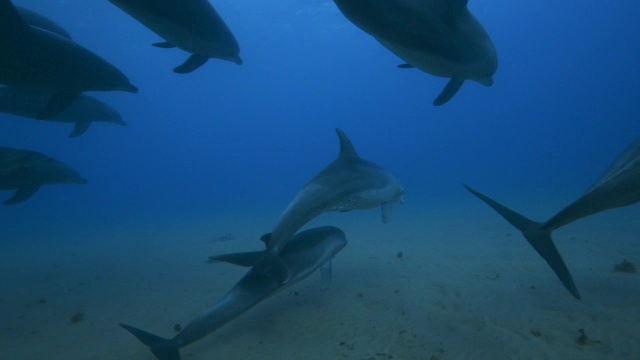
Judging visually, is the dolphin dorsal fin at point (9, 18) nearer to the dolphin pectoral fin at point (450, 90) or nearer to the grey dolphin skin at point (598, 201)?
the dolphin pectoral fin at point (450, 90)

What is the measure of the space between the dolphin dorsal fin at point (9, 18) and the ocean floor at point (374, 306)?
390 cm

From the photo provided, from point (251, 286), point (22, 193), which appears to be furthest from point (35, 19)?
point (251, 286)

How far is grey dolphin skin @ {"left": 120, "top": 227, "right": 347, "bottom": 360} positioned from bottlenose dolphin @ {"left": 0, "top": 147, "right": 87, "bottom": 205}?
20.0 feet

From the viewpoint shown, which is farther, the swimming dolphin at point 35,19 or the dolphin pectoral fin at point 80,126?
the dolphin pectoral fin at point 80,126

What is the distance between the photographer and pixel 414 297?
497 centimetres

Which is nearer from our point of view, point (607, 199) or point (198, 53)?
point (607, 199)

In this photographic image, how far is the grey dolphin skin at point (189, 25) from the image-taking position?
3387 millimetres

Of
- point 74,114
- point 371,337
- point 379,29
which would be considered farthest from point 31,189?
point 379,29

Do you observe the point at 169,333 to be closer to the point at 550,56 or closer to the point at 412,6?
the point at 412,6

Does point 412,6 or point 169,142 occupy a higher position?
point 412,6

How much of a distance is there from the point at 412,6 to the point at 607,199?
10.6 feet

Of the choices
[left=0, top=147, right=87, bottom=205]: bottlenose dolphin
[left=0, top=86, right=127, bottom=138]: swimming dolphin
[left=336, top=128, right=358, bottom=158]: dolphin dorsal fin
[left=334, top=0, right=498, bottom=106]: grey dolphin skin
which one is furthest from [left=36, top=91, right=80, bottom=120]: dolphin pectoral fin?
[left=334, top=0, right=498, bottom=106]: grey dolphin skin

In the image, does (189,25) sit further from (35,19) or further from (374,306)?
(374,306)

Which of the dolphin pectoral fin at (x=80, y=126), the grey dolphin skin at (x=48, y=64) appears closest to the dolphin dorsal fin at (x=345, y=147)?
Answer: the grey dolphin skin at (x=48, y=64)
